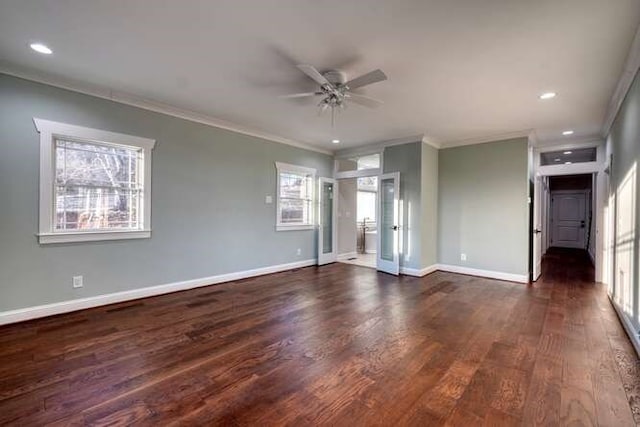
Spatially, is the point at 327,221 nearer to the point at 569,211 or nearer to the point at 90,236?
the point at 90,236

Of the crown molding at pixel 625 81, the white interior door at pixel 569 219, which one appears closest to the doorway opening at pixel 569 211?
the white interior door at pixel 569 219

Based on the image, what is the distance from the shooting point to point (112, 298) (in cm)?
376

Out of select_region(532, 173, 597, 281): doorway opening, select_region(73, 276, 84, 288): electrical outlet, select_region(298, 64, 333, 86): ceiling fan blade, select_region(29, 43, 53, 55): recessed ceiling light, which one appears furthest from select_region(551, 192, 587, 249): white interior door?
select_region(29, 43, 53, 55): recessed ceiling light

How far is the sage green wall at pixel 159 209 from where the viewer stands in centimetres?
312

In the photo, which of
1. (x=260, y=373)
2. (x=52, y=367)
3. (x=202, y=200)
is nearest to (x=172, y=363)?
(x=260, y=373)

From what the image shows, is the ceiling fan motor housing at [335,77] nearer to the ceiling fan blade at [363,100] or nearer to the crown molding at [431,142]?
the ceiling fan blade at [363,100]

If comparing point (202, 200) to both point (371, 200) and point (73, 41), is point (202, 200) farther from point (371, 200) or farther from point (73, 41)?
point (371, 200)

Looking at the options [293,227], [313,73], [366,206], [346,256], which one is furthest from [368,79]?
[366,206]

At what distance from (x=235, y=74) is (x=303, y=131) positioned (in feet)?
7.49

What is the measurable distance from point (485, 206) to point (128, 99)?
5955 mm

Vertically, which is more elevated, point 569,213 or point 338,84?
point 338,84

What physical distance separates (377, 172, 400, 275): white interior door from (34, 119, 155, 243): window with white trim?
13.5ft

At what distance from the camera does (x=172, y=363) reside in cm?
237

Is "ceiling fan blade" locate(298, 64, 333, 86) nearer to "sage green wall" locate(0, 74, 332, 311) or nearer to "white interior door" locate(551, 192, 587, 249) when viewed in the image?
"sage green wall" locate(0, 74, 332, 311)
